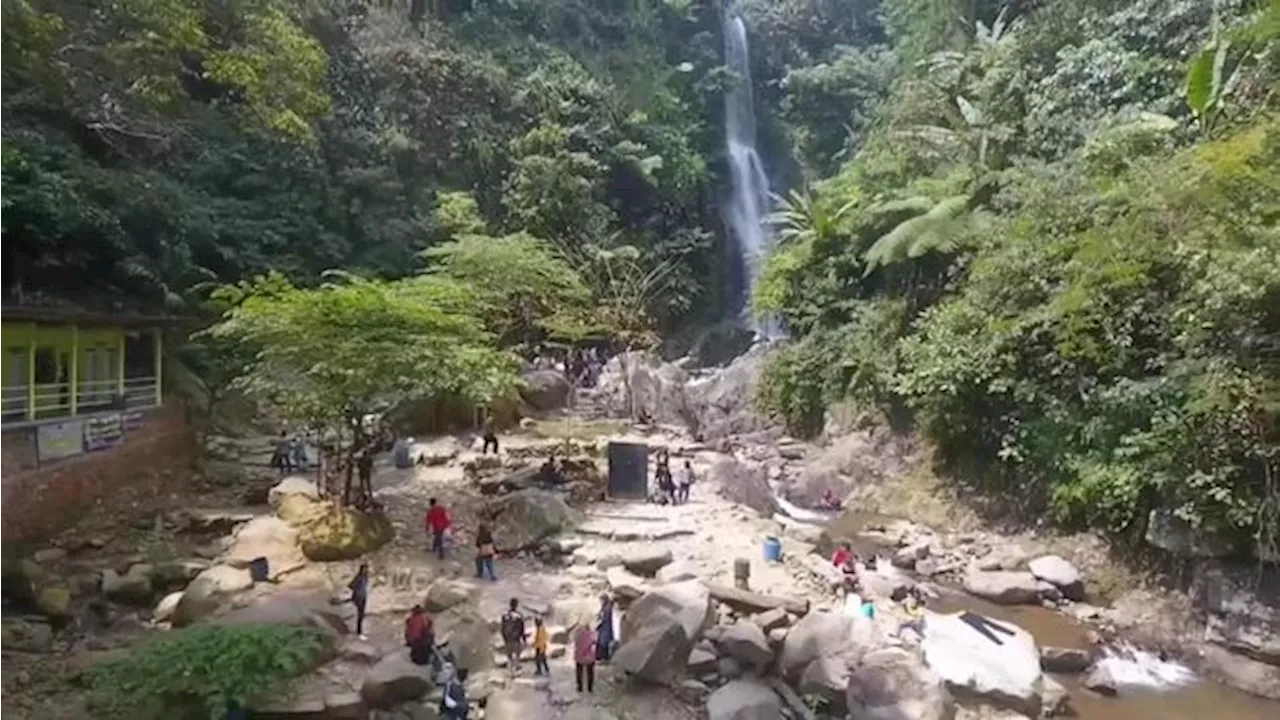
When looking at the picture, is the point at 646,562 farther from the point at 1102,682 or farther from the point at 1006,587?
the point at 1102,682

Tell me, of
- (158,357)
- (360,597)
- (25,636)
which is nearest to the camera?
(25,636)

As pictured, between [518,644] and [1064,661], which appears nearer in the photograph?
[518,644]

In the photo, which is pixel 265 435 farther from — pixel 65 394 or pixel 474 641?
pixel 474 641

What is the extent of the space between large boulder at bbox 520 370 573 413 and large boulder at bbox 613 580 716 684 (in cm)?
1572

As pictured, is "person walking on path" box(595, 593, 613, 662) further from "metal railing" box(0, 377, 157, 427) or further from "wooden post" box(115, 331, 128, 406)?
"wooden post" box(115, 331, 128, 406)

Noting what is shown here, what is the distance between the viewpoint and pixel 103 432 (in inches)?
684

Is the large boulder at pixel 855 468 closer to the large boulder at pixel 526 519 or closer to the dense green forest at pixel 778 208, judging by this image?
the dense green forest at pixel 778 208

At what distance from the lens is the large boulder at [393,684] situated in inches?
404

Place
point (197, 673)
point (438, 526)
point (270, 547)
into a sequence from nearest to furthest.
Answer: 1. point (197, 673)
2. point (270, 547)
3. point (438, 526)

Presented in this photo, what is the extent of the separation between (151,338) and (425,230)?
10.8m

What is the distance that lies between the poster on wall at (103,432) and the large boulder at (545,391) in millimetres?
11313

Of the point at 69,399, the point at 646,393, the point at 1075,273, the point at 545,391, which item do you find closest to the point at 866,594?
the point at 1075,273

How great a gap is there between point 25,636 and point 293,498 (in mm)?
5036

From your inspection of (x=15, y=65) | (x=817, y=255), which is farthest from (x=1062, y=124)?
(x=15, y=65)
